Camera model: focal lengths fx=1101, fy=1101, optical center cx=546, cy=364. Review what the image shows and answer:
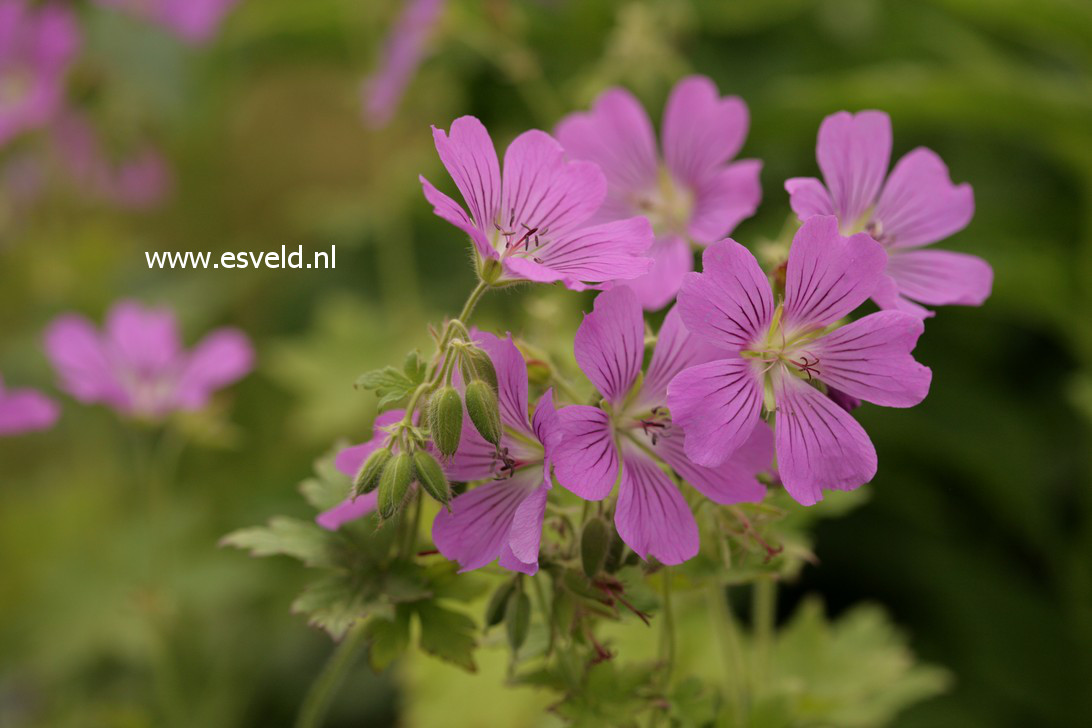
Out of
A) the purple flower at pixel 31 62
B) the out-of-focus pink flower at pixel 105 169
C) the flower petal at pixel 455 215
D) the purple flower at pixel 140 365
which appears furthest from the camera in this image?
the out-of-focus pink flower at pixel 105 169

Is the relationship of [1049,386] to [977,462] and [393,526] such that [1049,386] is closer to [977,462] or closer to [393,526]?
[977,462]

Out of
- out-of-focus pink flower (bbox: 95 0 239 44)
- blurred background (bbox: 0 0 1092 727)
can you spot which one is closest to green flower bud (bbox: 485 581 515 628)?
blurred background (bbox: 0 0 1092 727)

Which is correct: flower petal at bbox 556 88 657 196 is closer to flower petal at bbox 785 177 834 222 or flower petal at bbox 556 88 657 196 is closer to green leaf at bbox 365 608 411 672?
flower petal at bbox 785 177 834 222

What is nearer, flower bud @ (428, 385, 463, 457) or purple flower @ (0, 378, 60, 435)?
flower bud @ (428, 385, 463, 457)

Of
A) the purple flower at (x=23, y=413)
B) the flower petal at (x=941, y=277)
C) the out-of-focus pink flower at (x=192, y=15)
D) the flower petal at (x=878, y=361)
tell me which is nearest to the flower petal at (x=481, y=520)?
the flower petal at (x=878, y=361)

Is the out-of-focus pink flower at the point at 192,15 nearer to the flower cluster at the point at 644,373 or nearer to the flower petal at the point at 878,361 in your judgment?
the flower cluster at the point at 644,373

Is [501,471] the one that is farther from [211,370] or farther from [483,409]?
[211,370]
